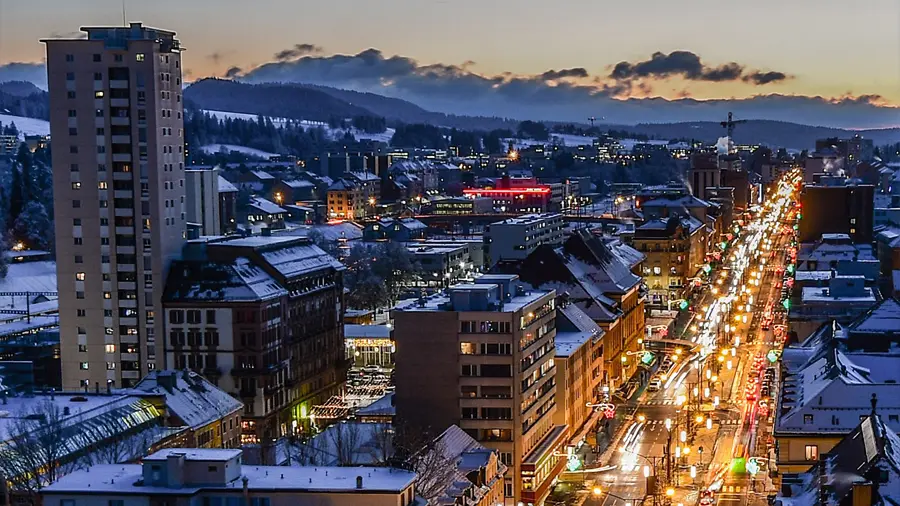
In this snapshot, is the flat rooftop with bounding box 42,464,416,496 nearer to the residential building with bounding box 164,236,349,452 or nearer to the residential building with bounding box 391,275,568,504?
the residential building with bounding box 391,275,568,504

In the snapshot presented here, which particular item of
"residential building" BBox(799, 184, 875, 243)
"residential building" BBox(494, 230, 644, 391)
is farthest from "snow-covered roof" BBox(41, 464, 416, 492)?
"residential building" BBox(799, 184, 875, 243)

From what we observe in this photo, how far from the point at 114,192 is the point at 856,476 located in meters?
58.5

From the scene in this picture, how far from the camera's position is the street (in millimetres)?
73875

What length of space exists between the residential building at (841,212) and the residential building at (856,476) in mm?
108022

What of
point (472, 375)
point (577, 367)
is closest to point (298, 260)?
point (577, 367)

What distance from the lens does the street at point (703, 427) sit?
7388 centimetres

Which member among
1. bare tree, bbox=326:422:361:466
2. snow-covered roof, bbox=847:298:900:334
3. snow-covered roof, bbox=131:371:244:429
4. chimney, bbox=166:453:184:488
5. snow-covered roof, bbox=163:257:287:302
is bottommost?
bare tree, bbox=326:422:361:466

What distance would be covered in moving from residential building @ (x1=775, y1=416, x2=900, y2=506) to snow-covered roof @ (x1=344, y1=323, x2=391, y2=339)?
59195 millimetres

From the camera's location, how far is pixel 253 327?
8831 cm

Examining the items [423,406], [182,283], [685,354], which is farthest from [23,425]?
[685,354]

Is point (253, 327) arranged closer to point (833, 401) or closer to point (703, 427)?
point (703, 427)

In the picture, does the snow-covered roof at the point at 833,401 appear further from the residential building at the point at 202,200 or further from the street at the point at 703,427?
the residential building at the point at 202,200

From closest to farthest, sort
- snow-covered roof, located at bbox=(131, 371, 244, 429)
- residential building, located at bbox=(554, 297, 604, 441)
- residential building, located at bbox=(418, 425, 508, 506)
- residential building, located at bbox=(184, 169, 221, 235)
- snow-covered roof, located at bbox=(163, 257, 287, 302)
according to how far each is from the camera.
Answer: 1. residential building, located at bbox=(418, 425, 508, 506)
2. snow-covered roof, located at bbox=(131, 371, 244, 429)
3. residential building, located at bbox=(554, 297, 604, 441)
4. snow-covered roof, located at bbox=(163, 257, 287, 302)
5. residential building, located at bbox=(184, 169, 221, 235)

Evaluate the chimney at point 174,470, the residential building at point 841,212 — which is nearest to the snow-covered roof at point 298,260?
the chimney at point 174,470
